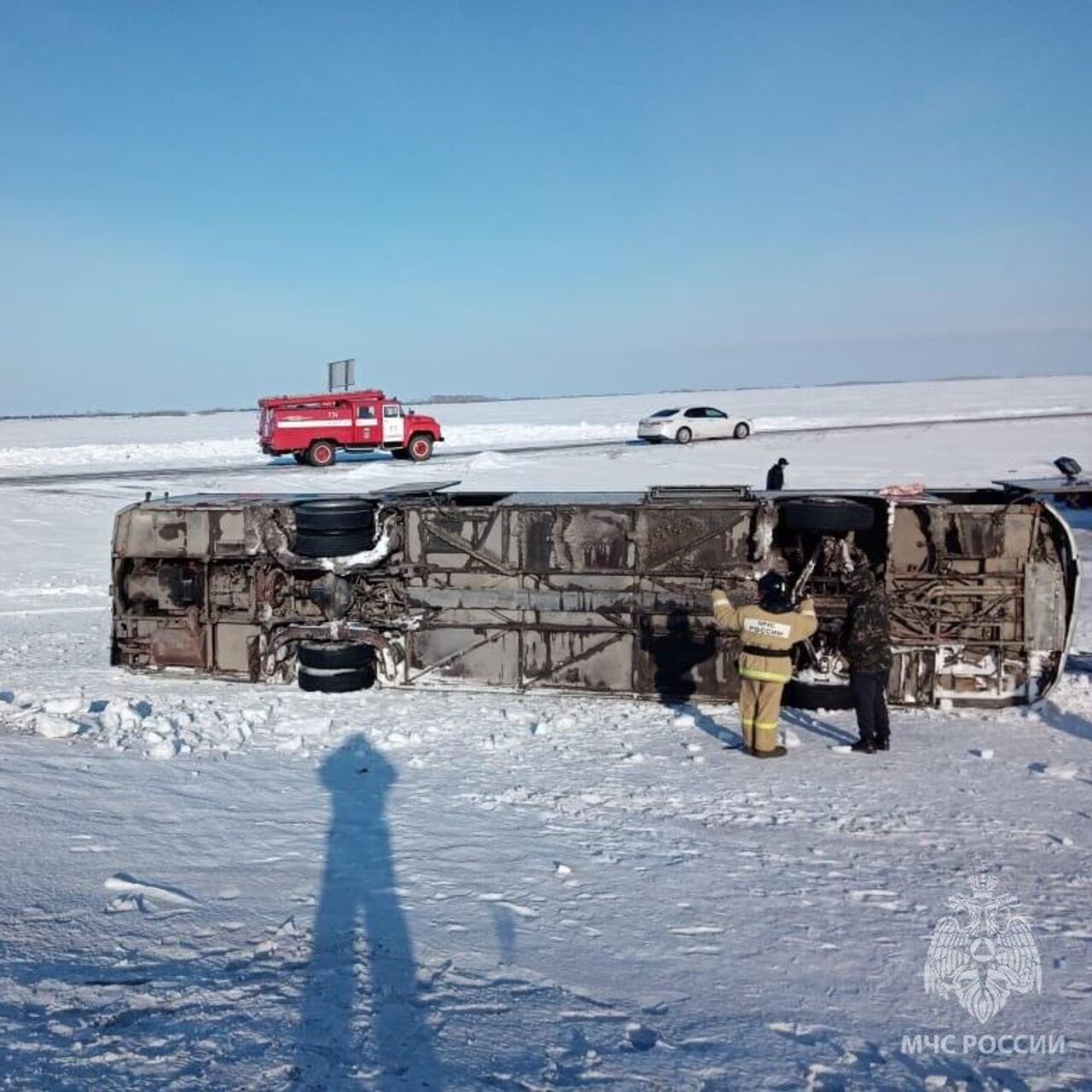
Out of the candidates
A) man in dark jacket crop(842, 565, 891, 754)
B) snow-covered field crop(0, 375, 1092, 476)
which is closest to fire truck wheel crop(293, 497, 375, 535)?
man in dark jacket crop(842, 565, 891, 754)

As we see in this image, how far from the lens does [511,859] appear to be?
481cm

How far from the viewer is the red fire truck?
26.7 metres

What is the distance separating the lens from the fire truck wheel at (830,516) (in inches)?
303

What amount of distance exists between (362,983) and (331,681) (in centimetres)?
483

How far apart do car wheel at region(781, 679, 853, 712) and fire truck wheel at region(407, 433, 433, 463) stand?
858 inches

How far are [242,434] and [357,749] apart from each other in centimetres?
5182

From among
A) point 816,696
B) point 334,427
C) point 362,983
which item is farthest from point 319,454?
point 362,983

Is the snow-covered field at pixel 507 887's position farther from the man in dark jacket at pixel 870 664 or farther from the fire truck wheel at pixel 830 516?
the fire truck wheel at pixel 830 516

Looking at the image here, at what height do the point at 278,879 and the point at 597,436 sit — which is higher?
the point at 597,436

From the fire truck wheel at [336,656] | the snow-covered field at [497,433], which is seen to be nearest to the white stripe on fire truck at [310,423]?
the snow-covered field at [497,433]

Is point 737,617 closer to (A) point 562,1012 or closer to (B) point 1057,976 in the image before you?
(B) point 1057,976

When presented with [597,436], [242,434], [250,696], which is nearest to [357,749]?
[250,696]

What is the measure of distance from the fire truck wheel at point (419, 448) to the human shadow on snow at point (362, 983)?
2380 cm

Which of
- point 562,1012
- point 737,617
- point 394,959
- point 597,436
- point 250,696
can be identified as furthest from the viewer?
point 597,436
